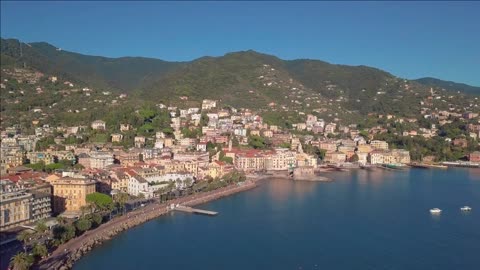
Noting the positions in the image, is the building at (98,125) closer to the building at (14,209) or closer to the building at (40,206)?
the building at (40,206)

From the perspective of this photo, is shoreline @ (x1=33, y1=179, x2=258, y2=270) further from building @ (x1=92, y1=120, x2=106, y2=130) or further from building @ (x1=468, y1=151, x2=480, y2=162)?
building @ (x1=468, y1=151, x2=480, y2=162)

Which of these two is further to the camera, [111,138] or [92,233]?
[111,138]

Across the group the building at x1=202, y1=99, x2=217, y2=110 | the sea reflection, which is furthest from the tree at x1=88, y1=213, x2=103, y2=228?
the building at x1=202, y1=99, x2=217, y2=110

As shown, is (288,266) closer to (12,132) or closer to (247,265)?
(247,265)

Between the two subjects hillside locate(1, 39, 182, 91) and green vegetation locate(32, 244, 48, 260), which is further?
hillside locate(1, 39, 182, 91)

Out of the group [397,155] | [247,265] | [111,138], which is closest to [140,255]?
[247,265]

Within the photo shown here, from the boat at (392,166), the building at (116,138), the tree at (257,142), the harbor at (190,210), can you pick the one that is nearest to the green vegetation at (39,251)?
the harbor at (190,210)
